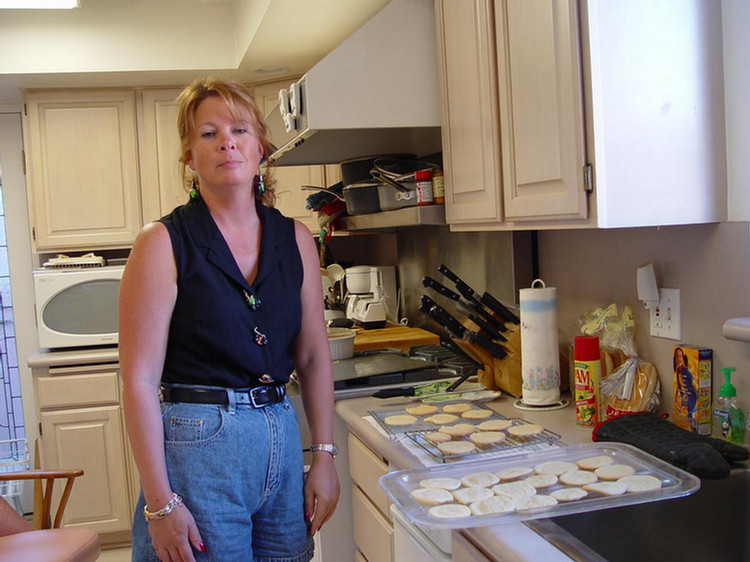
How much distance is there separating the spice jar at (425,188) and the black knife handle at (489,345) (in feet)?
1.38

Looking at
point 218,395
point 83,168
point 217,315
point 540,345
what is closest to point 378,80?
point 540,345

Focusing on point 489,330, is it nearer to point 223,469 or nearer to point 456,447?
point 456,447

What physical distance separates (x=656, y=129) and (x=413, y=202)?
1.01 m

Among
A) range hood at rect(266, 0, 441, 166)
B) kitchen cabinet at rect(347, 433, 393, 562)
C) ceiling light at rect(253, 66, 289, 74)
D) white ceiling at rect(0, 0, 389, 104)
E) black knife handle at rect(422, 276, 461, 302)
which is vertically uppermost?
white ceiling at rect(0, 0, 389, 104)

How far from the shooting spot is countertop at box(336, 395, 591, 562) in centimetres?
109

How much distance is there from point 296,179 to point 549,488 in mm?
2628

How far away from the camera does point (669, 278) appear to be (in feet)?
5.42

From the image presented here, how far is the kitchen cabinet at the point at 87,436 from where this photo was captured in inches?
134

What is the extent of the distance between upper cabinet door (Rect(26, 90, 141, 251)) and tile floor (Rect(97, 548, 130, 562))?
54.8 inches

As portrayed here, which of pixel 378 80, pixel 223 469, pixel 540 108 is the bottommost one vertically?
pixel 223 469

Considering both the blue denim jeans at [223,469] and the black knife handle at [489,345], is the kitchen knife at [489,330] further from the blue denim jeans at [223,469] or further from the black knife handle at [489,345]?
the blue denim jeans at [223,469]

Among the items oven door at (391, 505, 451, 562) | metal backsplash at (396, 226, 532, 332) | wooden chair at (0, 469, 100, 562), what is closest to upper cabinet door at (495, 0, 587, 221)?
metal backsplash at (396, 226, 532, 332)

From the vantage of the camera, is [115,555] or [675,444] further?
[115,555]

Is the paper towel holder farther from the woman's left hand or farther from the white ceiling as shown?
the white ceiling
